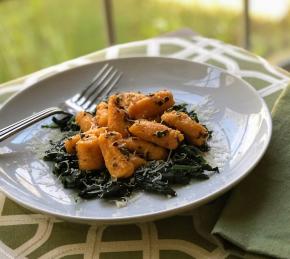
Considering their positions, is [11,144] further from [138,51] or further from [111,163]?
[138,51]

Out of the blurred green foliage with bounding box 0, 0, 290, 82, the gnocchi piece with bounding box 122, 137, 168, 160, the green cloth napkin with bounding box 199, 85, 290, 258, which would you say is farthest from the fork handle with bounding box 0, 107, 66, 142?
the blurred green foliage with bounding box 0, 0, 290, 82

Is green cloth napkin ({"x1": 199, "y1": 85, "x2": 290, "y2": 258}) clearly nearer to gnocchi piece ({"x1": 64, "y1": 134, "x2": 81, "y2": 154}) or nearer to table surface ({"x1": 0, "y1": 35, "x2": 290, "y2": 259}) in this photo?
table surface ({"x1": 0, "y1": 35, "x2": 290, "y2": 259})

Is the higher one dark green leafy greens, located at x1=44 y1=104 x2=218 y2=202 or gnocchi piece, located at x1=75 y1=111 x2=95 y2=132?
gnocchi piece, located at x1=75 y1=111 x2=95 y2=132

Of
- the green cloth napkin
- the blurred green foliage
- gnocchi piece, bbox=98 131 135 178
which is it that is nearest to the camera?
the green cloth napkin

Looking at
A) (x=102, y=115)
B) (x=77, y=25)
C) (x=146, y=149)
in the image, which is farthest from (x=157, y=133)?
(x=77, y=25)

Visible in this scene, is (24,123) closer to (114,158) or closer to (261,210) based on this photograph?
(114,158)

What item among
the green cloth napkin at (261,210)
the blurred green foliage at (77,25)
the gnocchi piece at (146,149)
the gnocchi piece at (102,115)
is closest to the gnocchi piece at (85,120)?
the gnocchi piece at (102,115)

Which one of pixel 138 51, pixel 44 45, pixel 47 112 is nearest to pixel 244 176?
pixel 47 112
